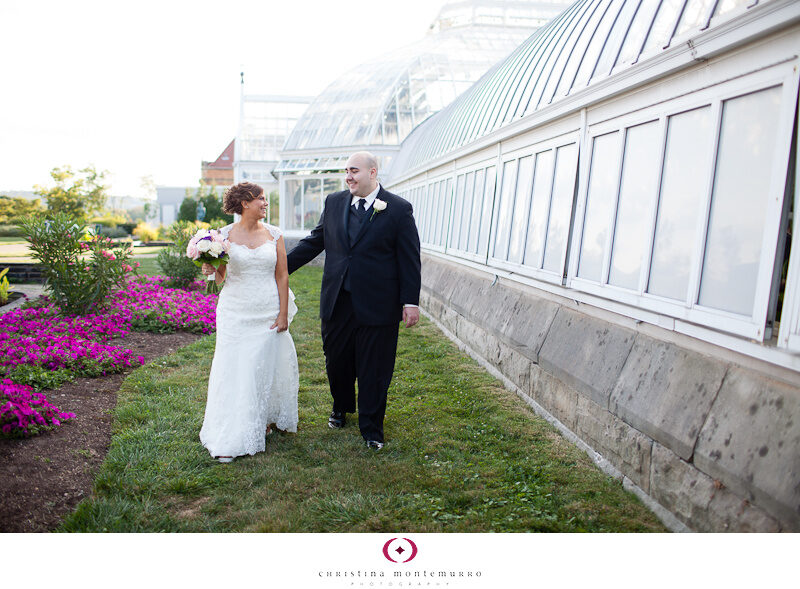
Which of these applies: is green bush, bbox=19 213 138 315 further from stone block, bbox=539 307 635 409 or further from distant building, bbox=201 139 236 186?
distant building, bbox=201 139 236 186

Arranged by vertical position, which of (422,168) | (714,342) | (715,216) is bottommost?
(714,342)

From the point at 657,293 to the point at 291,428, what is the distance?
3.04 metres

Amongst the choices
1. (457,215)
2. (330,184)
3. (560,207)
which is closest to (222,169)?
(330,184)

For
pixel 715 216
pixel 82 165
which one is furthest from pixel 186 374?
pixel 82 165

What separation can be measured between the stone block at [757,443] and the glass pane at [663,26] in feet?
7.75

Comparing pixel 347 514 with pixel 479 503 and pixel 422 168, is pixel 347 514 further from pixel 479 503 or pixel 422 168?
pixel 422 168

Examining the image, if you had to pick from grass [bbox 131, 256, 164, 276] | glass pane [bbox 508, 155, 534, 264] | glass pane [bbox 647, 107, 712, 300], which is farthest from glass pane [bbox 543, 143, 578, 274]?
grass [bbox 131, 256, 164, 276]

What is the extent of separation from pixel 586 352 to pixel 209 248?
300cm

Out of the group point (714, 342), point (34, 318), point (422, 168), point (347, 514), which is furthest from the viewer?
point (422, 168)

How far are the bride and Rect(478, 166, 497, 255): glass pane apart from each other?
4173 mm

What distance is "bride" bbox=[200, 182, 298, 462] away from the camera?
4.68m

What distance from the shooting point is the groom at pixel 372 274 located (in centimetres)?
494

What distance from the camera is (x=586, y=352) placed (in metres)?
4.86

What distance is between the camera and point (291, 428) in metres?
5.18
